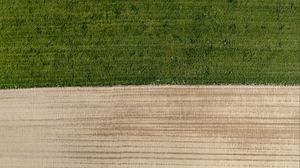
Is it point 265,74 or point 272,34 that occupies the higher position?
point 272,34

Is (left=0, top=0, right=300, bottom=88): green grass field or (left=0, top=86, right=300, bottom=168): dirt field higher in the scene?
(left=0, top=0, right=300, bottom=88): green grass field

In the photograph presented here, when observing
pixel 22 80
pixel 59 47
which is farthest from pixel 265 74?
pixel 22 80

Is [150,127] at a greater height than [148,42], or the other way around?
[148,42]

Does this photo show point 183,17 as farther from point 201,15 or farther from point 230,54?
point 230,54

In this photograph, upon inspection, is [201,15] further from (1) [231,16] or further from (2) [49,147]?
(2) [49,147]

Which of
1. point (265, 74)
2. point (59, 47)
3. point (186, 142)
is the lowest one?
point (186, 142)
